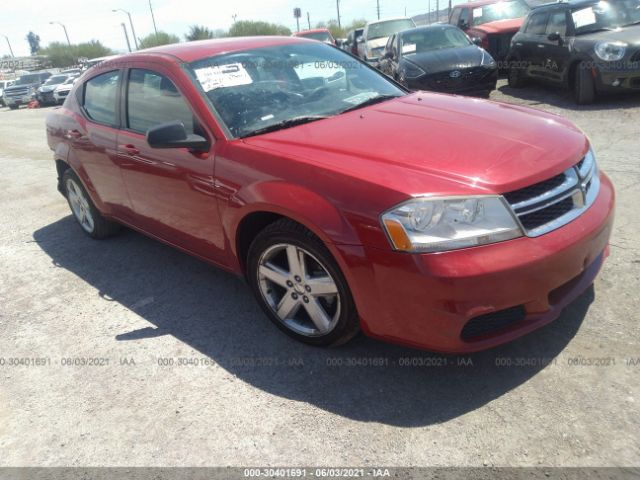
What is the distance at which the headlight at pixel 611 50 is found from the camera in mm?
7609

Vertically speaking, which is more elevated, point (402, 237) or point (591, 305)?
point (402, 237)

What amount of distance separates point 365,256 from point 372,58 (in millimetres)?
14571

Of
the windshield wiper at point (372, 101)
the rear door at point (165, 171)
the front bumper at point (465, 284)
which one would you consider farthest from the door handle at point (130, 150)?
the front bumper at point (465, 284)

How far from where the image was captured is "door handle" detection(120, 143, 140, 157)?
12.2ft

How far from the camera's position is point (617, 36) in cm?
789

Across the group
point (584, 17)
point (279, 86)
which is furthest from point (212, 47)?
point (584, 17)

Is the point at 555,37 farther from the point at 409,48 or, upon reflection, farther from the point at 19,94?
the point at 19,94

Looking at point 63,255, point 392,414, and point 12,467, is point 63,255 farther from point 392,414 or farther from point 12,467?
point 392,414

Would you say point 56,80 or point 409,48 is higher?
point 409,48

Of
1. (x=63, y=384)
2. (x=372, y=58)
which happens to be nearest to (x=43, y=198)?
(x=63, y=384)

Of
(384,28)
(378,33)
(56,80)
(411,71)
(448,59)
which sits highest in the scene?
(384,28)

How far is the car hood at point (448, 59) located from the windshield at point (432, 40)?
465mm

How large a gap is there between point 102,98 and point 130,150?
844 millimetres

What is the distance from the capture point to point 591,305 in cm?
305
